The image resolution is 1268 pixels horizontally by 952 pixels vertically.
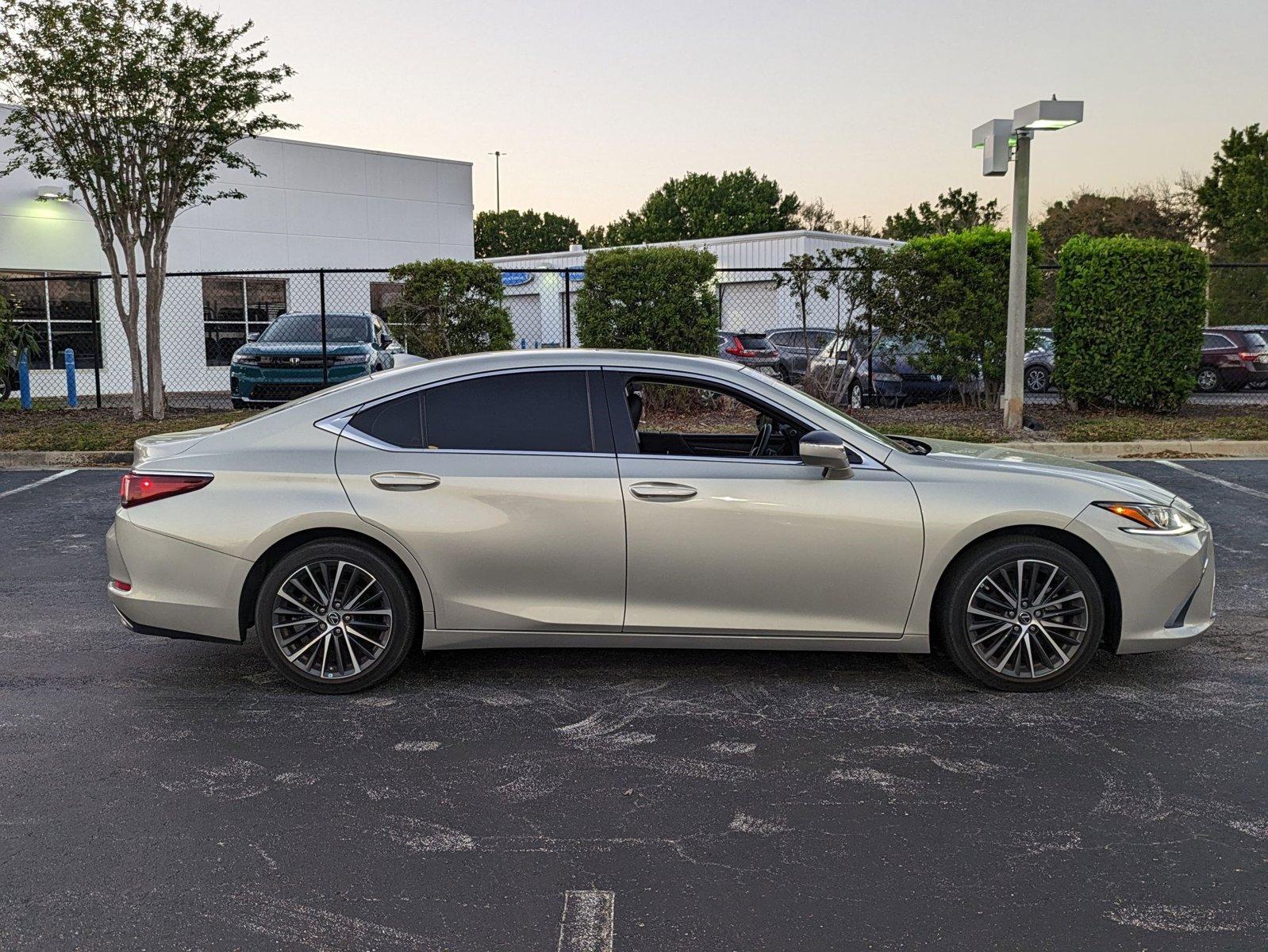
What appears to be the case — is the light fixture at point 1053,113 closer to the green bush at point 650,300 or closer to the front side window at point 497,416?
the green bush at point 650,300

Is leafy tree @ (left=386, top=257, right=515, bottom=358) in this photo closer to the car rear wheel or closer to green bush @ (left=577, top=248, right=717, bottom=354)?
green bush @ (left=577, top=248, right=717, bottom=354)

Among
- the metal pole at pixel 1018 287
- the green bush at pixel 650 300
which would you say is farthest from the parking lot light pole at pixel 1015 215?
the green bush at pixel 650 300

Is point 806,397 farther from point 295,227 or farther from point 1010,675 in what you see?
point 295,227

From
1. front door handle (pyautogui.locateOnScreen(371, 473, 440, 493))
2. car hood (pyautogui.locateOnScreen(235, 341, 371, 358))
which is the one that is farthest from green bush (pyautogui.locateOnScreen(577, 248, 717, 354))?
front door handle (pyautogui.locateOnScreen(371, 473, 440, 493))

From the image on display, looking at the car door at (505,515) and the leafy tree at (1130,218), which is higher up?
the leafy tree at (1130,218)

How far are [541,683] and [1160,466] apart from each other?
9656 mm

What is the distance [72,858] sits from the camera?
3584 mm

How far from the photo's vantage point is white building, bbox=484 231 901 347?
34.4m

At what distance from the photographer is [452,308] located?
1762cm

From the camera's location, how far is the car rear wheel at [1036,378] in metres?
25.5

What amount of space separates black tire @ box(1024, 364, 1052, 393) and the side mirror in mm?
21797

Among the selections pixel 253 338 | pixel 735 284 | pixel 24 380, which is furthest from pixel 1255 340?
pixel 24 380

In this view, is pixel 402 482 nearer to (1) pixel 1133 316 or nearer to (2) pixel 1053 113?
(2) pixel 1053 113

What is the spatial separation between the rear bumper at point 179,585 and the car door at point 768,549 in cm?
176
